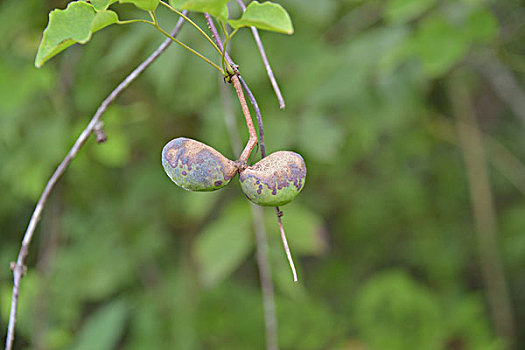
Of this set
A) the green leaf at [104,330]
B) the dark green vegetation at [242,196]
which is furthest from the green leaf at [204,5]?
the green leaf at [104,330]

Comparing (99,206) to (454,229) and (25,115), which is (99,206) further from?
(454,229)

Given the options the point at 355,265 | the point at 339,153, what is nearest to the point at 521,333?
the point at 355,265

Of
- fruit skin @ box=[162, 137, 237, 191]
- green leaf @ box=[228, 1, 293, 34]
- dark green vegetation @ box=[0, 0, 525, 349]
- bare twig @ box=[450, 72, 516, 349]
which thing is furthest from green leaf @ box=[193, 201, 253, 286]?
bare twig @ box=[450, 72, 516, 349]

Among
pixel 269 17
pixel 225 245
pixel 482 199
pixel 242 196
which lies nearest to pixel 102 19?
pixel 269 17

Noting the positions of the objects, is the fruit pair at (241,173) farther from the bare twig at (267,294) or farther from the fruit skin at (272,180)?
the bare twig at (267,294)

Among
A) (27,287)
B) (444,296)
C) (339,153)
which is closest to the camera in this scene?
(27,287)

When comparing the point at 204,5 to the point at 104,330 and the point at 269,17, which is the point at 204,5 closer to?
the point at 269,17
